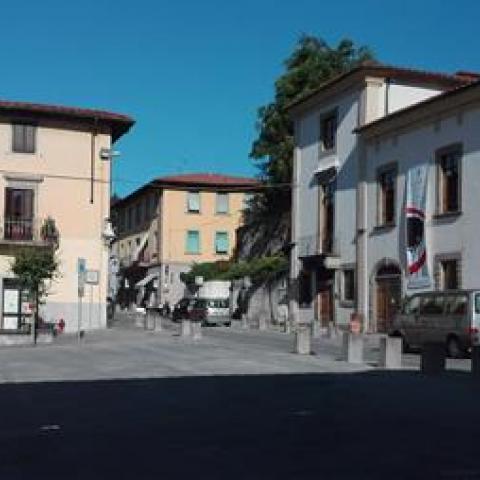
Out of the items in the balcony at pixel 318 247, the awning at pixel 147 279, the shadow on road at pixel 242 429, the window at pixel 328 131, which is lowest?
the shadow on road at pixel 242 429

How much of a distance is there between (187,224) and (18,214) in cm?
3313

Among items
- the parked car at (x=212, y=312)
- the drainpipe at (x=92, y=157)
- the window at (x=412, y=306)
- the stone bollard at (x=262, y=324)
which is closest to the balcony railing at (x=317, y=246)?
the stone bollard at (x=262, y=324)

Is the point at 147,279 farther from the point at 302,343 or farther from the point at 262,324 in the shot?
the point at 302,343

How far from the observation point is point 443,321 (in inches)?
1144

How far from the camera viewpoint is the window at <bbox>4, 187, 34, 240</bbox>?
Result: 45.5 meters

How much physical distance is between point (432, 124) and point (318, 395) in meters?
23.8

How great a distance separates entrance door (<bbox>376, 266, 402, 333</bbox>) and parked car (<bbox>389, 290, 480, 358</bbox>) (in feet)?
30.9

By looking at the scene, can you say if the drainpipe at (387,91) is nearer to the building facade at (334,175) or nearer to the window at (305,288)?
the building facade at (334,175)

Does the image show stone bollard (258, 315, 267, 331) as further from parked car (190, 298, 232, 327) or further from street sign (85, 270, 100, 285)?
street sign (85, 270, 100, 285)

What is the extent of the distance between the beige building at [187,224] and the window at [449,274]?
39.0 m

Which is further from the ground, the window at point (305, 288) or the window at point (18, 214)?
the window at point (18, 214)

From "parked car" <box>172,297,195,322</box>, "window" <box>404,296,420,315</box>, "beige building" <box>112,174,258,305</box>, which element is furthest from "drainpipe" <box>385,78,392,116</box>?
"beige building" <box>112,174,258,305</box>

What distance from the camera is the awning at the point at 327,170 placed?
47219 millimetres

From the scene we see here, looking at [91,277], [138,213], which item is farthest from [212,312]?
[138,213]
